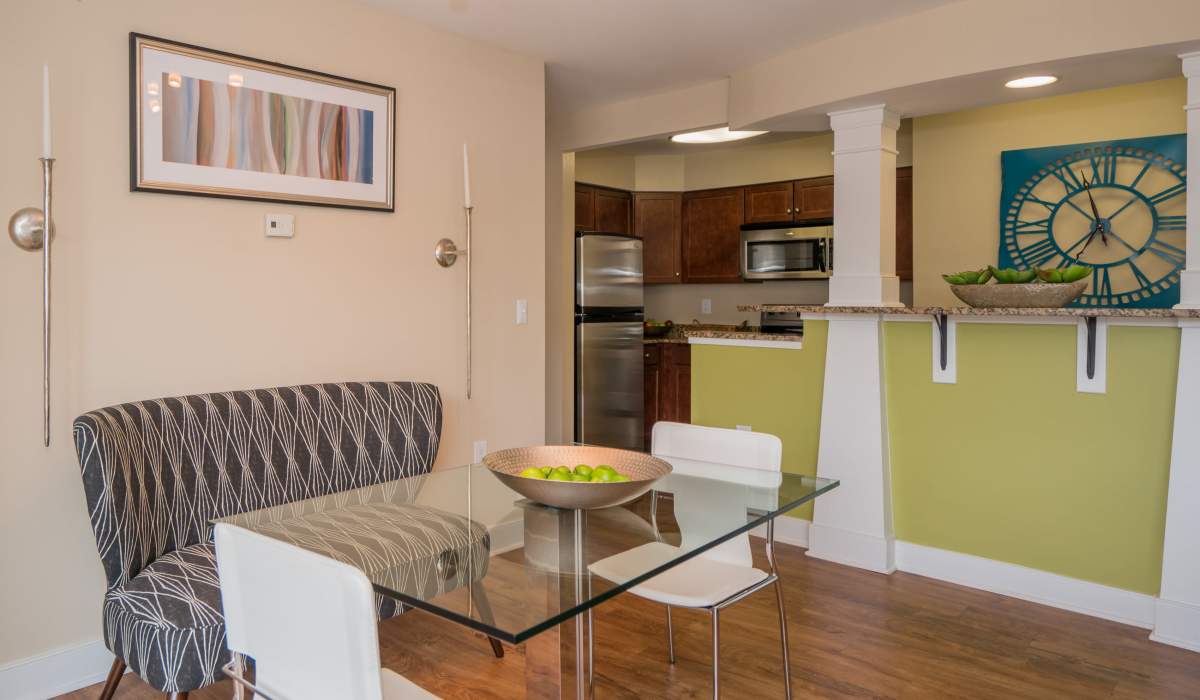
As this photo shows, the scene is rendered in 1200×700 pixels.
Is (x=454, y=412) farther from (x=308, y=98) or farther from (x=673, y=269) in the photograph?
(x=673, y=269)

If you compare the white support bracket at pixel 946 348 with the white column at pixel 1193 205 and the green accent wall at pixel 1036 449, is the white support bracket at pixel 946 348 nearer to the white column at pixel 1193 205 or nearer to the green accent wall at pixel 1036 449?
the green accent wall at pixel 1036 449

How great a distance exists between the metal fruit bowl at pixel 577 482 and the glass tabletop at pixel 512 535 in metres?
0.05

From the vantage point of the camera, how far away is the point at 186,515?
235 cm

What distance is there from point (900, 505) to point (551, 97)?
2.91 metres

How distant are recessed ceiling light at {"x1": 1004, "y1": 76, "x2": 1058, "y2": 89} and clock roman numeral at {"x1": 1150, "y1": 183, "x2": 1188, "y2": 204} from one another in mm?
1386

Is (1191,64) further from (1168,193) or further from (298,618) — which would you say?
(298,618)

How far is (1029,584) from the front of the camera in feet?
10.3

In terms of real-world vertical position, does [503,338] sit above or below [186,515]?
above

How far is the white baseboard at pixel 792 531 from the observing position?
151 inches

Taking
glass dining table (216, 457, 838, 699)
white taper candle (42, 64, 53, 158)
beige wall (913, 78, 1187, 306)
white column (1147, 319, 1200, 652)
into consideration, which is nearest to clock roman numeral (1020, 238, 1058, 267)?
beige wall (913, 78, 1187, 306)

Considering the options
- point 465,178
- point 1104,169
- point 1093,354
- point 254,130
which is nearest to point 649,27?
point 465,178

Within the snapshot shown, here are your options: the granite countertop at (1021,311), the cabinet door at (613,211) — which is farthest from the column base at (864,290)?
the cabinet door at (613,211)

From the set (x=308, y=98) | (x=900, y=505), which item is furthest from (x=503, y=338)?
(x=900, y=505)

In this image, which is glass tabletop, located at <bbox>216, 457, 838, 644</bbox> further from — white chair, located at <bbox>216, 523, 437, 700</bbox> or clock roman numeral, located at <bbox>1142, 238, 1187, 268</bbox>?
clock roman numeral, located at <bbox>1142, 238, 1187, 268</bbox>
